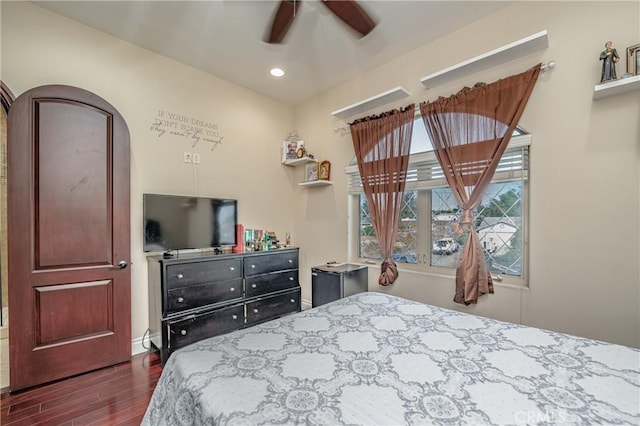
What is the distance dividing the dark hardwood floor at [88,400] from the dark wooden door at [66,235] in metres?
0.12

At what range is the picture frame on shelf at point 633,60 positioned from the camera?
173 cm

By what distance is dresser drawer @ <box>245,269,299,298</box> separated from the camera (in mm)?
3025

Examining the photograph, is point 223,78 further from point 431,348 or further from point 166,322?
point 431,348

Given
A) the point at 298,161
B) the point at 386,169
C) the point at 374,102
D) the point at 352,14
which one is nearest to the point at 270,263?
the point at 298,161

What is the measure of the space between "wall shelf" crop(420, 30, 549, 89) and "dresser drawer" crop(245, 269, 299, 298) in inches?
97.4

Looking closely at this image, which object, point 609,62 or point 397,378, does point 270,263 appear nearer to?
point 397,378

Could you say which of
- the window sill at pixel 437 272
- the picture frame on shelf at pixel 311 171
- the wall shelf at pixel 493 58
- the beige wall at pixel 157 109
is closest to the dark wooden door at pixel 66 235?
the beige wall at pixel 157 109

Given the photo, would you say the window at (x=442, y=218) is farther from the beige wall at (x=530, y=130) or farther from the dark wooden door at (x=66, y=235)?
the dark wooden door at (x=66, y=235)

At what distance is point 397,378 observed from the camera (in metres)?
1.06

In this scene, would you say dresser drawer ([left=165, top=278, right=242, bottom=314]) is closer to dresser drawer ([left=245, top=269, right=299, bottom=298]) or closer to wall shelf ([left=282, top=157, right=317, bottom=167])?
dresser drawer ([left=245, top=269, right=299, bottom=298])

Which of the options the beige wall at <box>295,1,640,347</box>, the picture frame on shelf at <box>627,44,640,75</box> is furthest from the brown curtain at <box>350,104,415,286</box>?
the picture frame on shelf at <box>627,44,640,75</box>

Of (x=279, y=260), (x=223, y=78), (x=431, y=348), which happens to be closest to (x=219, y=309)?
(x=279, y=260)

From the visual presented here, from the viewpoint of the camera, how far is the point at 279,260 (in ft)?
10.8

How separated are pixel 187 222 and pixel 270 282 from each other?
3.59 ft
